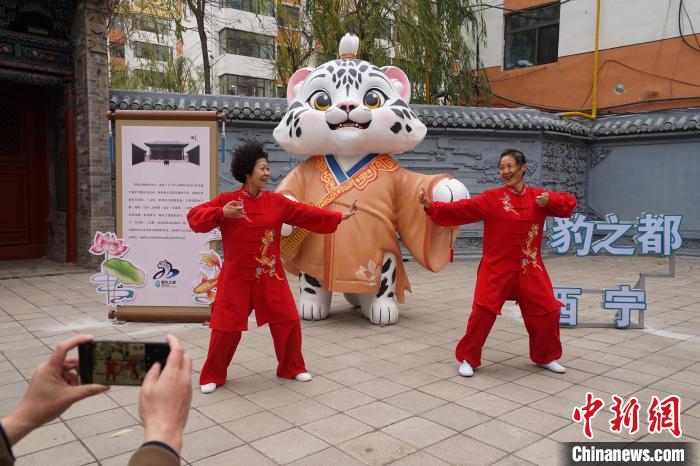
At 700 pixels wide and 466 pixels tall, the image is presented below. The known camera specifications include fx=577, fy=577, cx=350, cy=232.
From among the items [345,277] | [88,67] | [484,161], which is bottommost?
[345,277]

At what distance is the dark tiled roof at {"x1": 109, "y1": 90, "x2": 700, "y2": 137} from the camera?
8398mm

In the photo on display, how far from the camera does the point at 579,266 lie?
30.6ft

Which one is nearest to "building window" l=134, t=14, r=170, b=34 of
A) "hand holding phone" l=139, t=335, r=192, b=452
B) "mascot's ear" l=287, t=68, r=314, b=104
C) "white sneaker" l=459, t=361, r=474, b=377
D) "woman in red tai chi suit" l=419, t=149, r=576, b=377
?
"mascot's ear" l=287, t=68, r=314, b=104

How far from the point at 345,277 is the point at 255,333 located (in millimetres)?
901

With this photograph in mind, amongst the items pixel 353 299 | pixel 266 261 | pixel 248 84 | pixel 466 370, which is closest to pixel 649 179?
pixel 353 299

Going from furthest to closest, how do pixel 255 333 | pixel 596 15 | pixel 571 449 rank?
pixel 596 15, pixel 255 333, pixel 571 449

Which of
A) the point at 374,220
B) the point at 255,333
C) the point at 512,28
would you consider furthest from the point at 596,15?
the point at 255,333

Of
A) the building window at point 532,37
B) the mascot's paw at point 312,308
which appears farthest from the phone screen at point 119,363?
the building window at point 532,37

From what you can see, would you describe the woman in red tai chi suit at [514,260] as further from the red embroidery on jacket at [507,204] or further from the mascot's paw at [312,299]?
the mascot's paw at [312,299]

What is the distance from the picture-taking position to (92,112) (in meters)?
7.73

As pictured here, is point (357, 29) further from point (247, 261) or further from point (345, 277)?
point (247, 261)

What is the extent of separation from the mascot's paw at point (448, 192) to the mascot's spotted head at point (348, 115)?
0.58m

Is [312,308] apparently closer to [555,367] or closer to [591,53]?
[555,367]

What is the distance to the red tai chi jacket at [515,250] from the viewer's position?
3746mm
